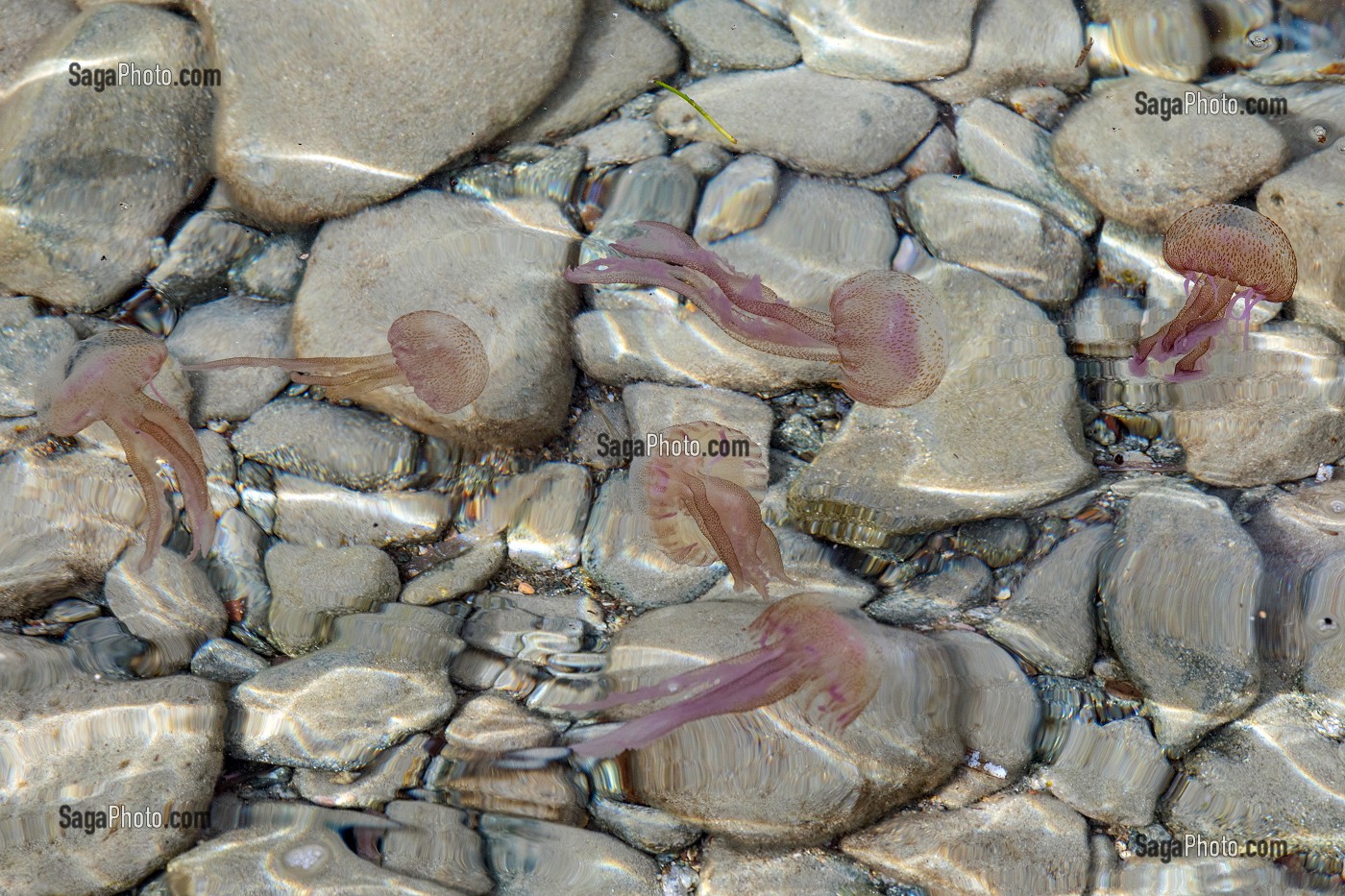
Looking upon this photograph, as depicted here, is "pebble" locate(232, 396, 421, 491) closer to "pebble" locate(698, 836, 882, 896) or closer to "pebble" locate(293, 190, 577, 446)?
"pebble" locate(293, 190, 577, 446)

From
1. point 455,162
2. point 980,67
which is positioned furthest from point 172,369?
point 980,67

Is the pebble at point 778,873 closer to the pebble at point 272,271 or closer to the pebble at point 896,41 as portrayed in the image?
the pebble at point 272,271

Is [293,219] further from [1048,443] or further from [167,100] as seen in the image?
[1048,443]

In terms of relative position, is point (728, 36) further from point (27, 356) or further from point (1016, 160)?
point (27, 356)

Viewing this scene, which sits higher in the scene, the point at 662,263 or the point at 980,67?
the point at 980,67

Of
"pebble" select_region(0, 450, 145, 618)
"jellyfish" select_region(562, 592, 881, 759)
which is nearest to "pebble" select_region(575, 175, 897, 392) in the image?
"jellyfish" select_region(562, 592, 881, 759)

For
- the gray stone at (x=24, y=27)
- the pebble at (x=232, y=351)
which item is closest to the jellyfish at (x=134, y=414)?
the pebble at (x=232, y=351)

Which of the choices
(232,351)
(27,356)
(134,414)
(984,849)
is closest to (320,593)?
(134,414)
